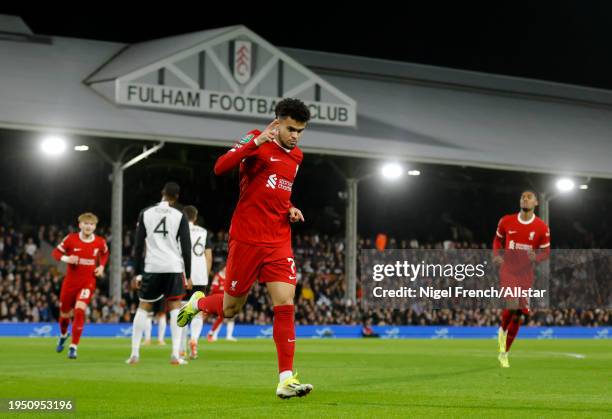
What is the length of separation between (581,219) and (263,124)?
19403 mm

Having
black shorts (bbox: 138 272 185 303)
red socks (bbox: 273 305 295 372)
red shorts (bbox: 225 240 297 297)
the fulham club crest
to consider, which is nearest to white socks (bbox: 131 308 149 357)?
black shorts (bbox: 138 272 185 303)

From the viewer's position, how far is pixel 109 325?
2930 centimetres

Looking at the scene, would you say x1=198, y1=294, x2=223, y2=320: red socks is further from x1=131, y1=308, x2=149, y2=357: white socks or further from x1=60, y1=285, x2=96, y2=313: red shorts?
x1=60, y1=285, x2=96, y2=313: red shorts

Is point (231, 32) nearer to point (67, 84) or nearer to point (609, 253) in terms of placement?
point (67, 84)

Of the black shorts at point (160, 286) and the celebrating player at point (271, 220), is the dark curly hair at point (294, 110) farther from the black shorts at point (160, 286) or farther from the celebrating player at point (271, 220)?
the black shorts at point (160, 286)

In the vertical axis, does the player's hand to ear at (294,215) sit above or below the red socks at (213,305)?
above

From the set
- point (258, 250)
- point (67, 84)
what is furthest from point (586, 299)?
point (258, 250)

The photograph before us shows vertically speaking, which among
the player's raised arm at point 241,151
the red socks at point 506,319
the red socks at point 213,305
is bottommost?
the red socks at point 506,319

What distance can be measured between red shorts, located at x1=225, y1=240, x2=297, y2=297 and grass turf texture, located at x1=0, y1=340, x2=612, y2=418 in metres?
1.04

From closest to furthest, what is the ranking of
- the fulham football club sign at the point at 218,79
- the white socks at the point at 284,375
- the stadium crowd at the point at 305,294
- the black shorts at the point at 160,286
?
1. the white socks at the point at 284,375
2. the black shorts at the point at 160,286
3. the stadium crowd at the point at 305,294
4. the fulham football club sign at the point at 218,79

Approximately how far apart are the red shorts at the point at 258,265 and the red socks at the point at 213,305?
613 mm

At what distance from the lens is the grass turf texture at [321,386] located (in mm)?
8680

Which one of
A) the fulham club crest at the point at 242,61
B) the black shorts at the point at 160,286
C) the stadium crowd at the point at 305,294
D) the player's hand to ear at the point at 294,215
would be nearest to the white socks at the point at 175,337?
the black shorts at the point at 160,286

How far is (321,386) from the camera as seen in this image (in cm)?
1105
